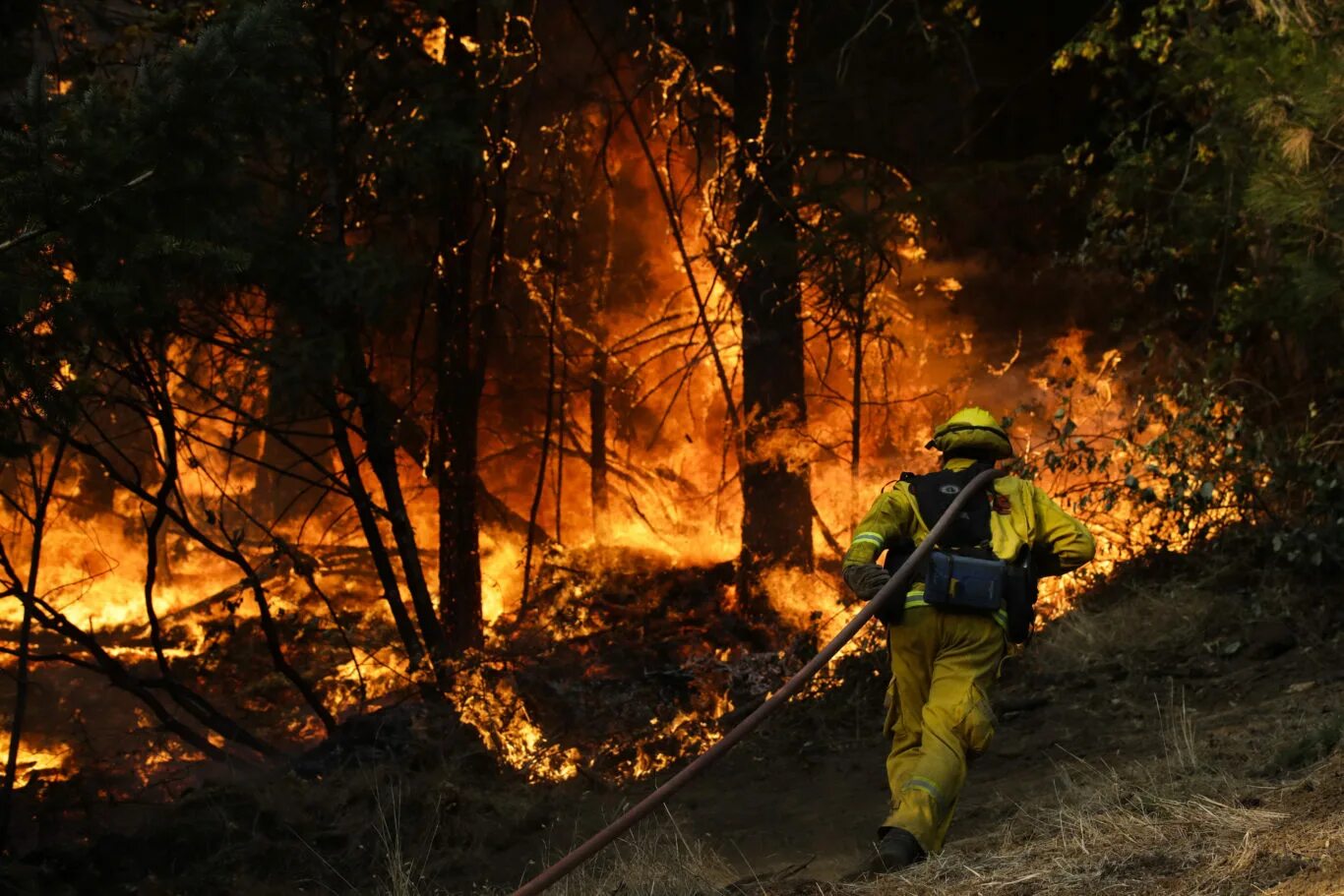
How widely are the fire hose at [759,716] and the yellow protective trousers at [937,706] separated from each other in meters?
0.24

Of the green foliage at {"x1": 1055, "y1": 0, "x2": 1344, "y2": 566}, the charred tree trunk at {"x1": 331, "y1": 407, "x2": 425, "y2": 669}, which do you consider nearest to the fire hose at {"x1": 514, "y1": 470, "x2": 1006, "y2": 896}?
the green foliage at {"x1": 1055, "y1": 0, "x2": 1344, "y2": 566}

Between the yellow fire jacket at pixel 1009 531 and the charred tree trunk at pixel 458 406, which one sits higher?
the charred tree trunk at pixel 458 406

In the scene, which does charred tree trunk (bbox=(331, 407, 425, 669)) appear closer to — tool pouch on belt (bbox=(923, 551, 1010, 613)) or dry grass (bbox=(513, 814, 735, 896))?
dry grass (bbox=(513, 814, 735, 896))

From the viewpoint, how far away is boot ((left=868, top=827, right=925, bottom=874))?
5379mm

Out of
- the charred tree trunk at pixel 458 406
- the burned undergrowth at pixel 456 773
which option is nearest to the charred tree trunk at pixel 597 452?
the burned undergrowth at pixel 456 773

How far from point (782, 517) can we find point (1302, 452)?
4.80 metres

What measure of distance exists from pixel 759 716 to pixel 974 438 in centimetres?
166

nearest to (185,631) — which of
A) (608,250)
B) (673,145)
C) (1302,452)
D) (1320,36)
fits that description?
(608,250)

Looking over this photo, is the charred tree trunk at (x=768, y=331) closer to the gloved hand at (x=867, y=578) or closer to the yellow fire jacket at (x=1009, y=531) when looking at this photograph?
the yellow fire jacket at (x=1009, y=531)

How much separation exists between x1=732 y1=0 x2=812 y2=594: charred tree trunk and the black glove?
683 centimetres

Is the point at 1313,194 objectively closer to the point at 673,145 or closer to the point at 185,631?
the point at 673,145

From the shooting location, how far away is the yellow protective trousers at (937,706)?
562cm

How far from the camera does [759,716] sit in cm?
538

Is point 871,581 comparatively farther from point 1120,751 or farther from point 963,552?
point 1120,751
